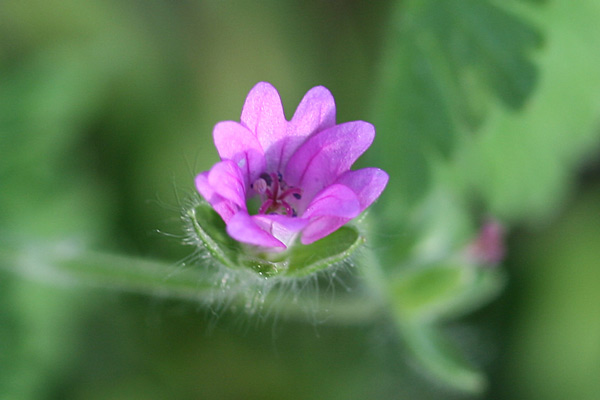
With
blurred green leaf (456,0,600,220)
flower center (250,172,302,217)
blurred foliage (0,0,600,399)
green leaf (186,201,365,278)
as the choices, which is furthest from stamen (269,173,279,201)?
blurred green leaf (456,0,600,220)

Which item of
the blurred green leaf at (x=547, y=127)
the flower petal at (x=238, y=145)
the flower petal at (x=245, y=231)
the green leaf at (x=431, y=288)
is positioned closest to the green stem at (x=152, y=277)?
the green leaf at (x=431, y=288)

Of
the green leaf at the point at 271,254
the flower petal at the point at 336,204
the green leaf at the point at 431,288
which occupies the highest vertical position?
the flower petal at the point at 336,204

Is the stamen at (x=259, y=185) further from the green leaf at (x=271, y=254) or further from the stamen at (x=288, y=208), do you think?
the green leaf at (x=271, y=254)

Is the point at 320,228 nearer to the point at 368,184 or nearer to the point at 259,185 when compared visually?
the point at 368,184

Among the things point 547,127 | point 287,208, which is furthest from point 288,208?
point 547,127

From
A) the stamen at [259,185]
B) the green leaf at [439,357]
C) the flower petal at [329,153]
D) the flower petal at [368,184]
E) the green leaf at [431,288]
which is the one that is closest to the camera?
the flower petal at [368,184]

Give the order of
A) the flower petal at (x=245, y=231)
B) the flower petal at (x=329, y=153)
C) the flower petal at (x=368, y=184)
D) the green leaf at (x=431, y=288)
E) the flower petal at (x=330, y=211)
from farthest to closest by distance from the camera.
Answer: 1. the green leaf at (x=431, y=288)
2. the flower petal at (x=329, y=153)
3. the flower petal at (x=368, y=184)
4. the flower petal at (x=330, y=211)
5. the flower petal at (x=245, y=231)

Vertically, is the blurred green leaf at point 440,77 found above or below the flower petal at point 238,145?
above

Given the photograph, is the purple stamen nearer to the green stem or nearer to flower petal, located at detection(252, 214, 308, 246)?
flower petal, located at detection(252, 214, 308, 246)
